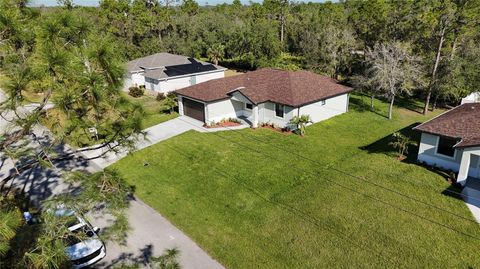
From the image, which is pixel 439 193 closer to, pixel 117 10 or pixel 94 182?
pixel 94 182

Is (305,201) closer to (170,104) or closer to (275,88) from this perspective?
(275,88)

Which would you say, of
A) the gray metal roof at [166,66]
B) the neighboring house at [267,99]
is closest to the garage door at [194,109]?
the neighboring house at [267,99]

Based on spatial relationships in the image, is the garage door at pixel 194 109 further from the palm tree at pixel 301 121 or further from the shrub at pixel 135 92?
the shrub at pixel 135 92

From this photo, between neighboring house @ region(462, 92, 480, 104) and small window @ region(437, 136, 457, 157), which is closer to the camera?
small window @ region(437, 136, 457, 157)

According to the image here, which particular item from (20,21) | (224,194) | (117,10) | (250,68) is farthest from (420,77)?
(117,10)

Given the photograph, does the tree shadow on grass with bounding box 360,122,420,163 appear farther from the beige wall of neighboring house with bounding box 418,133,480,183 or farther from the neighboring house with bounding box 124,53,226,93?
the neighboring house with bounding box 124,53,226,93

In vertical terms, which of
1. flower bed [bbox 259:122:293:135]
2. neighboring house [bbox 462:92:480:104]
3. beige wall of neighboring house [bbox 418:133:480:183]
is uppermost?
neighboring house [bbox 462:92:480:104]

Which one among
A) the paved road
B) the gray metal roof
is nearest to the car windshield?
the paved road
